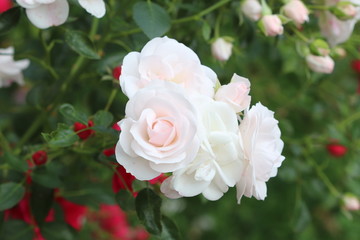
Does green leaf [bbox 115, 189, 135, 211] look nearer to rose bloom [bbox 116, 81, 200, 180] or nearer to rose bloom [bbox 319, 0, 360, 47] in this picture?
rose bloom [bbox 116, 81, 200, 180]

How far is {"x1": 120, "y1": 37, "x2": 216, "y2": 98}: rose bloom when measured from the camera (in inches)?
26.3

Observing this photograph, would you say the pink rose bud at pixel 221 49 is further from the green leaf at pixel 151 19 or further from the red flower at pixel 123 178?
the red flower at pixel 123 178

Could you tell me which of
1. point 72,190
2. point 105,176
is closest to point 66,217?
point 72,190

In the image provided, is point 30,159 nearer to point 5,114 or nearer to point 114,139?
point 114,139

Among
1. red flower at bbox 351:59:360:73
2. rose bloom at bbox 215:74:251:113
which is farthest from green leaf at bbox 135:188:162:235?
red flower at bbox 351:59:360:73

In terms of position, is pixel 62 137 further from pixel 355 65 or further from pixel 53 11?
pixel 355 65

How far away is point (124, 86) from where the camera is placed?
0.65m

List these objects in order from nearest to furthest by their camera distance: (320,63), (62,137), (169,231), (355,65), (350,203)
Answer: (62,137), (169,231), (320,63), (350,203), (355,65)

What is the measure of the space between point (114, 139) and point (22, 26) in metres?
0.87

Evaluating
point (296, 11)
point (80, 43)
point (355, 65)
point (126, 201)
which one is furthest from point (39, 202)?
point (355, 65)

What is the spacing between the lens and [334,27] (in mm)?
958

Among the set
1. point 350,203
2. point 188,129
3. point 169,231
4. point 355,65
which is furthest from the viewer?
point 355,65

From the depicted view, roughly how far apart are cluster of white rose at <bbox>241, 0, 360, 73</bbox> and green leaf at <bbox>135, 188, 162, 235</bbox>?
0.31 m

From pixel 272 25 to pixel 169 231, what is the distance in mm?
337
